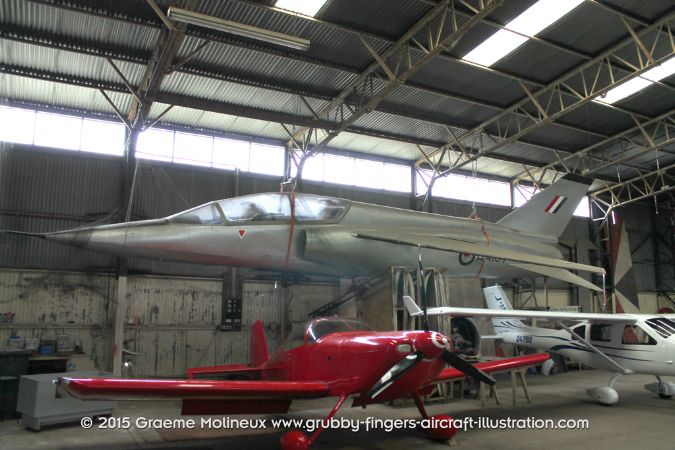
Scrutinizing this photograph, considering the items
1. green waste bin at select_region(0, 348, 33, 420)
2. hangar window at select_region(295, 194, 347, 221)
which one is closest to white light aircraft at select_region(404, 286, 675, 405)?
hangar window at select_region(295, 194, 347, 221)

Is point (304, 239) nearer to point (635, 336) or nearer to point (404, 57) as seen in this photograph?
point (404, 57)

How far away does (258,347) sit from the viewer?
27.2 feet

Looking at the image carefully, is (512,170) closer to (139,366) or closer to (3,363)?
(139,366)

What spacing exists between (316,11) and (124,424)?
844cm

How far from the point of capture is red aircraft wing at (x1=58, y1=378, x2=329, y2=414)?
4.23 m

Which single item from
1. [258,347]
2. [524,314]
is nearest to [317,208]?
[258,347]

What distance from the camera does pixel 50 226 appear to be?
36.4 ft

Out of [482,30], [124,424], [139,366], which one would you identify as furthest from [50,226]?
[482,30]

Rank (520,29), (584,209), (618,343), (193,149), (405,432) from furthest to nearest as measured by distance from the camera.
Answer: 1. (584,209)
2. (193,149)
3. (520,29)
4. (618,343)
5. (405,432)

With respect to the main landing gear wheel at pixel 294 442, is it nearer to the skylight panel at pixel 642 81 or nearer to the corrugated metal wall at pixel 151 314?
the corrugated metal wall at pixel 151 314

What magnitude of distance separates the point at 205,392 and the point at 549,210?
10.2 metres

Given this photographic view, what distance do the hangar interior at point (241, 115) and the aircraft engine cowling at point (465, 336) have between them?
139 centimetres

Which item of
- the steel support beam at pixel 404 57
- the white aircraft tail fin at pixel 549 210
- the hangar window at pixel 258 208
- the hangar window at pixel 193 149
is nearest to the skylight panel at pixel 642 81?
the white aircraft tail fin at pixel 549 210

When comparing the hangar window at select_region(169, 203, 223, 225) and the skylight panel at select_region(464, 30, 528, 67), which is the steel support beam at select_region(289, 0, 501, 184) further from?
the hangar window at select_region(169, 203, 223, 225)
